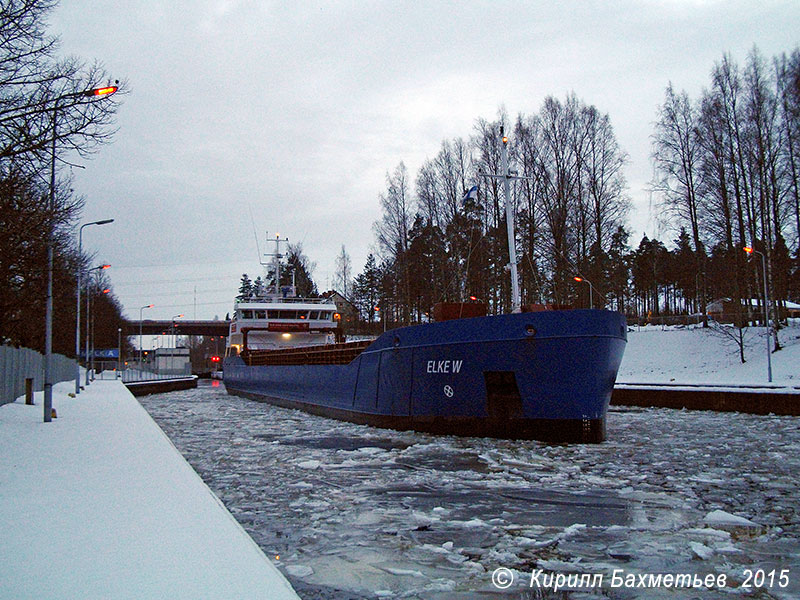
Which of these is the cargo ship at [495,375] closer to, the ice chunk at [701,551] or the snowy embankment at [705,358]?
the ice chunk at [701,551]

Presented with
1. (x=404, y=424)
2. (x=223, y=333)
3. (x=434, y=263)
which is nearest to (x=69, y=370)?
(x=434, y=263)

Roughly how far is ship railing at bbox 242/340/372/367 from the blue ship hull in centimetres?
271

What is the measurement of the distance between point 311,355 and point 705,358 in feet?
53.3

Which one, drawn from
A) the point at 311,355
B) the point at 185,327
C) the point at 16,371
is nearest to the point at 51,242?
the point at 16,371

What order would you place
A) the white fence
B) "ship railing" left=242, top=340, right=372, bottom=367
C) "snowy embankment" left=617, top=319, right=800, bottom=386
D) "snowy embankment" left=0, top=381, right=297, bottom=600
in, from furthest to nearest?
"snowy embankment" left=617, top=319, right=800, bottom=386 < "ship railing" left=242, top=340, right=372, bottom=367 < the white fence < "snowy embankment" left=0, top=381, right=297, bottom=600

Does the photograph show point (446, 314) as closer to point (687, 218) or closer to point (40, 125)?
point (40, 125)

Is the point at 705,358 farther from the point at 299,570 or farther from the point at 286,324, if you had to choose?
the point at 299,570

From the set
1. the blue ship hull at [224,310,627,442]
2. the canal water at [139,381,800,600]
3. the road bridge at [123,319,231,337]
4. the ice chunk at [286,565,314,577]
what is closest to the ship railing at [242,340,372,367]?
the blue ship hull at [224,310,627,442]

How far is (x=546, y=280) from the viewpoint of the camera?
104ft

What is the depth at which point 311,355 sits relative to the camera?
20.1 metres

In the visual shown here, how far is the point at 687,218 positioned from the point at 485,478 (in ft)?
86.2

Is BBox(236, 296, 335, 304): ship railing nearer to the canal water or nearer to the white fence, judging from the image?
the white fence

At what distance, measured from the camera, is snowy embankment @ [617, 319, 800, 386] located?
73.2ft

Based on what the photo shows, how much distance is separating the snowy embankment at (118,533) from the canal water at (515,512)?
642 millimetres
